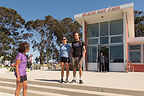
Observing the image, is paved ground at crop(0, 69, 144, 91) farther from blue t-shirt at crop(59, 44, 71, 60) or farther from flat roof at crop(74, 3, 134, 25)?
flat roof at crop(74, 3, 134, 25)

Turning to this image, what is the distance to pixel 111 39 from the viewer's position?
11609mm

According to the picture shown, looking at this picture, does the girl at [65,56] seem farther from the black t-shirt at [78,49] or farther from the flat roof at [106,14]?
the flat roof at [106,14]

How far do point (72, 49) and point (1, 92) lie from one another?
119 inches

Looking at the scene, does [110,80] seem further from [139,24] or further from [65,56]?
[139,24]

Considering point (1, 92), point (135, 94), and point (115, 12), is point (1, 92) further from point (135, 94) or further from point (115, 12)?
point (115, 12)

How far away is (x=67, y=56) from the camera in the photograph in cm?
474

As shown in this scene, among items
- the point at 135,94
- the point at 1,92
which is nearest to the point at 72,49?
the point at 135,94

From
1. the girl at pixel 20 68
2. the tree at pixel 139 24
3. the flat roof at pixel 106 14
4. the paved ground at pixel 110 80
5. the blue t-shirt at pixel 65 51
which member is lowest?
the paved ground at pixel 110 80

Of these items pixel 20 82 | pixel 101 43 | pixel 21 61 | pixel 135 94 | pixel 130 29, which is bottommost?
pixel 135 94

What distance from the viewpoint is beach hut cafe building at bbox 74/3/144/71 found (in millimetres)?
10898

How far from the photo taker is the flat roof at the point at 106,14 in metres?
10.4

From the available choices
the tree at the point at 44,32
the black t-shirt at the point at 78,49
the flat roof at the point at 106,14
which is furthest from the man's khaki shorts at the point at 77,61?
the tree at the point at 44,32

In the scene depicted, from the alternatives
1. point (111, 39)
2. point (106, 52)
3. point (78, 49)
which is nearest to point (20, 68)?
point (78, 49)

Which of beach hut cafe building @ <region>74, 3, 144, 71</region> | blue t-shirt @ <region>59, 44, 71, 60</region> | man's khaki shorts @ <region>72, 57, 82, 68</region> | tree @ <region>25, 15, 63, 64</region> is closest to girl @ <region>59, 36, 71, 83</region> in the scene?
blue t-shirt @ <region>59, 44, 71, 60</region>
